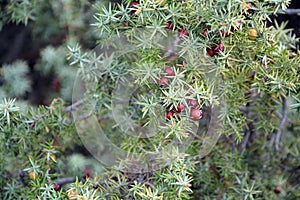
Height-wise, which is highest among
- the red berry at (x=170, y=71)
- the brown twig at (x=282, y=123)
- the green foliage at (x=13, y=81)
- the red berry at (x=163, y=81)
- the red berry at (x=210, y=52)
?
the red berry at (x=210, y=52)

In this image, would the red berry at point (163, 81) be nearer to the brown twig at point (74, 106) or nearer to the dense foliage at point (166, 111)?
the dense foliage at point (166, 111)

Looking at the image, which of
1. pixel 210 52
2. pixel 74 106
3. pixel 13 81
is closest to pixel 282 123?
pixel 210 52

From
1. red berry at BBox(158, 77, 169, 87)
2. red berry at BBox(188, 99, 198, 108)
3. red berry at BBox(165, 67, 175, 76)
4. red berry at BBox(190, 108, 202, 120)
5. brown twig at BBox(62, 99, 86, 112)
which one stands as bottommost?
brown twig at BBox(62, 99, 86, 112)

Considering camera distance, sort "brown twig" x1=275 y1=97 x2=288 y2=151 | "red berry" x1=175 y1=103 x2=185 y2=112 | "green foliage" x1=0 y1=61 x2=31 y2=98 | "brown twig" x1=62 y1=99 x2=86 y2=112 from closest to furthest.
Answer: "red berry" x1=175 y1=103 x2=185 y2=112 → "brown twig" x1=62 y1=99 x2=86 y2=112 → "brown twig" x1=275 y1=97 x2=288 y2=151 → "green foliage" x1=0 y1=61 x2=31 y2=98

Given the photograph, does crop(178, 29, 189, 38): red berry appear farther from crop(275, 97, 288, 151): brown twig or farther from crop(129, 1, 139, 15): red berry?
crop(275, 97, 288, 151): brown twig

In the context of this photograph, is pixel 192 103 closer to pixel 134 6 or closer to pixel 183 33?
pixel 183 33

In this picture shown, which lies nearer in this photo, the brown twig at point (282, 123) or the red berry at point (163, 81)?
the red berry at point (163, 81)

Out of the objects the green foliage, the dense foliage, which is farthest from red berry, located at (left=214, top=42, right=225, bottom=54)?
the green foliage

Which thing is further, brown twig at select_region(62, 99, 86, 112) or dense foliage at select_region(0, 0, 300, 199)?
brown twig at select_region(62, 99, 86, 112)

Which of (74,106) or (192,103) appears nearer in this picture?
(192,103)

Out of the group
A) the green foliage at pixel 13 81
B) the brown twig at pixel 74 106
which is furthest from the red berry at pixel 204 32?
the green foliage at pixel 13 81

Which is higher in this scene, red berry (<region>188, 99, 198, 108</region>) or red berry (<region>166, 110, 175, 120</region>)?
red berry (<region>188, 99, 198, 108</region>)
